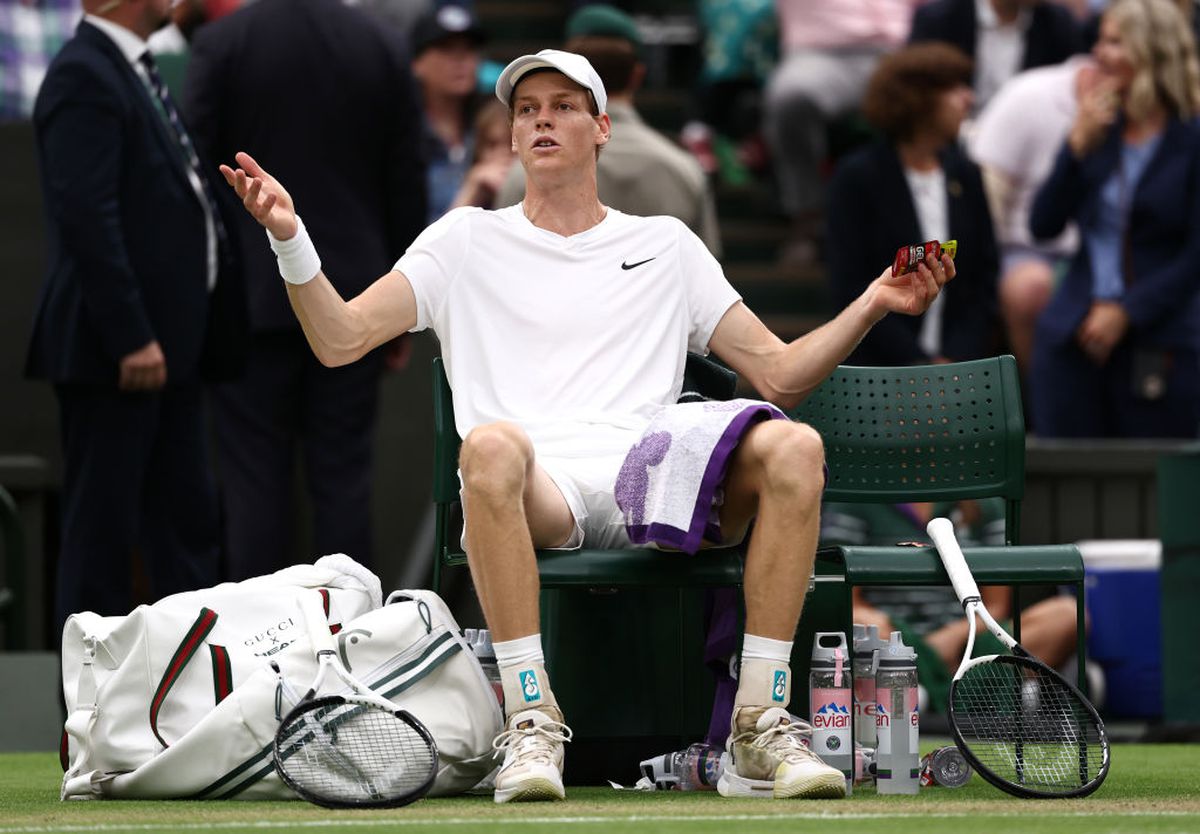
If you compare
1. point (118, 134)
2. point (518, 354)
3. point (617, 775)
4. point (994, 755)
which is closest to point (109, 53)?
point (118, 134)

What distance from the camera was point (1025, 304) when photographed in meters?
10.3

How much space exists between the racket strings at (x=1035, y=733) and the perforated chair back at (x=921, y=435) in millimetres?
971

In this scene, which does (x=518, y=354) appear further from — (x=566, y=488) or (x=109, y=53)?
(x=109, y=53)

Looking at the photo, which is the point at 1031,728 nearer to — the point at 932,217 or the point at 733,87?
the point at 932,217

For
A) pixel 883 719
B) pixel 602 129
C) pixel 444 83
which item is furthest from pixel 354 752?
pixel 444 83

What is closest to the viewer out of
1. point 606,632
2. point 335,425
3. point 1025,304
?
point 606,632

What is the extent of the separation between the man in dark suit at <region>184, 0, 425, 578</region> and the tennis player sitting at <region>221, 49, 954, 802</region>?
2.15 meters

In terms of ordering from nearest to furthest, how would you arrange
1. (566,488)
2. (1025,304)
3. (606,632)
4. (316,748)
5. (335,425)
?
(316,748) → (566,488) → (606,632) → (335,425) → (1025,304)

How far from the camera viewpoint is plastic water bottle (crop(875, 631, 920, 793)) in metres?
5.20

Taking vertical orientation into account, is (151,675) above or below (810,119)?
below

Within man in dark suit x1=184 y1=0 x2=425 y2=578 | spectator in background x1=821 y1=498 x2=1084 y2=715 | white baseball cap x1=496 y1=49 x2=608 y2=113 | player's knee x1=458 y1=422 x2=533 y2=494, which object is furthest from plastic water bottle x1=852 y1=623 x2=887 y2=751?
man in dark suit x1=184 y1=0 x2=425 y2=578

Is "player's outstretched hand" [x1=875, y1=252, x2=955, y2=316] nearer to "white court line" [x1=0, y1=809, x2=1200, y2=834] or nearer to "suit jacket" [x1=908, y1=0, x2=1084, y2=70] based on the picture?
"white court line" [x1=0, y1=809, x2=1200, y2=834]

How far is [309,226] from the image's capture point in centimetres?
789

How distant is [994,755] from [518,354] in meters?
1.43
